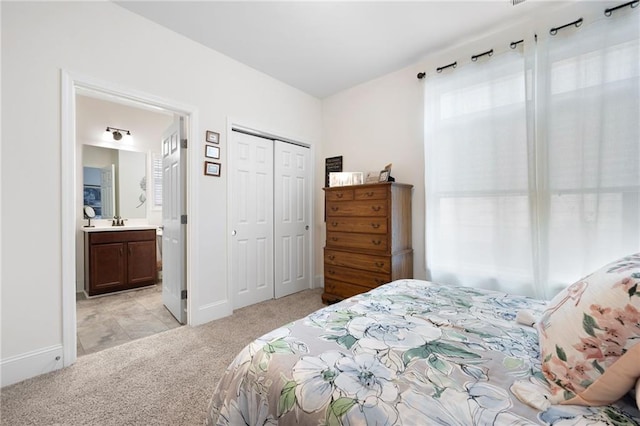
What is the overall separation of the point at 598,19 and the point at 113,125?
5.64m

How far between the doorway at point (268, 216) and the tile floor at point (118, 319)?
840 mm

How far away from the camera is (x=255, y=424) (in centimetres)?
88

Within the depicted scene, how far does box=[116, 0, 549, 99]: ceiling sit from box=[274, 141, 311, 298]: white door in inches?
43.2

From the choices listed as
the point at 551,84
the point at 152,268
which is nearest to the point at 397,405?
the point at 551,84

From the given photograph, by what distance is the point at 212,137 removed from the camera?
2750 millimetres

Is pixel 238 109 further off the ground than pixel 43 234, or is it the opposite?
pixel 238 109

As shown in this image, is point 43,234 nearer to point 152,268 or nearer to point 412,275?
point 152,268

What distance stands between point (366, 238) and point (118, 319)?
2765mm

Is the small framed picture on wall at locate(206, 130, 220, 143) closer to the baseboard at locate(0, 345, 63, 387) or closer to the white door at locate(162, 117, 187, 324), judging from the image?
the white door at locate(162, 117, 187, 324)

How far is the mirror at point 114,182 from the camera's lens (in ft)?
12.8

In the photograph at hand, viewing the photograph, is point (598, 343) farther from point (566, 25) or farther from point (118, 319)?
point (118, 319)

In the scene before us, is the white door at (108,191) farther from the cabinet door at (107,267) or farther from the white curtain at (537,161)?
the white curtain at (537,161)

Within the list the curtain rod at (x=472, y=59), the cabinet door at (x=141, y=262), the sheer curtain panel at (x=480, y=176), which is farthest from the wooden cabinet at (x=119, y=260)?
the curtain rod at (x=472, y=59)

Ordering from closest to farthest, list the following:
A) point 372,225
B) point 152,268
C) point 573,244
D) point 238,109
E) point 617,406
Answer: point 617,406, point 573,244, point 372,225, point 238,109, point 152,268
